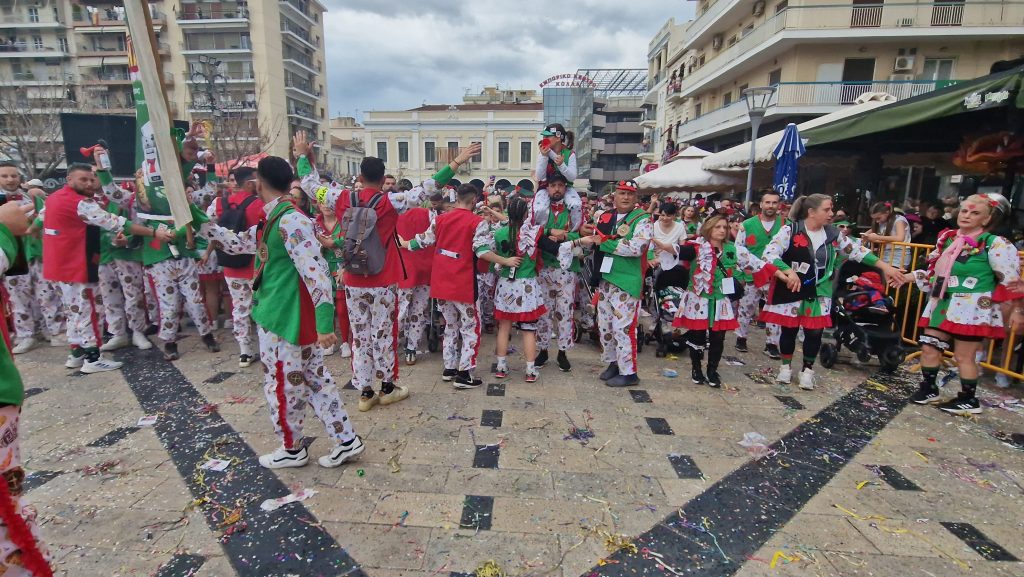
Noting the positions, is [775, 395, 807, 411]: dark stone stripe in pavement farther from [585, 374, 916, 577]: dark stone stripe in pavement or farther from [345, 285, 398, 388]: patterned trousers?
[345, 285, 398, 388]: patterned trousers

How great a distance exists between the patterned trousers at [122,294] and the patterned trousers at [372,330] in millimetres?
3492

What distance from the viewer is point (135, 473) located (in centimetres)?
318

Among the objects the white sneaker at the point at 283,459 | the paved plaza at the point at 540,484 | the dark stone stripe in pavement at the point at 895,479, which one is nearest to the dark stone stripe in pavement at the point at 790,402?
the paved plaza at the point at 540,484

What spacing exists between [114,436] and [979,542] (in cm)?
569

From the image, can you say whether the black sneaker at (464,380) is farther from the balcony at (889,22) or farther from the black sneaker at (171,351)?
the balcony at (889,22)

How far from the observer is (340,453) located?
3.23m

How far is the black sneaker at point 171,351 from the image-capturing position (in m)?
5.51

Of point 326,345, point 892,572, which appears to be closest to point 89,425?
point 326,345

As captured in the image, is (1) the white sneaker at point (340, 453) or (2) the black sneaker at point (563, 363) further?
(2) the black sneaker at point (563, 363)

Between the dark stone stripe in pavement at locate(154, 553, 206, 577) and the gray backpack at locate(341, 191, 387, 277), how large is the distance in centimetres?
208

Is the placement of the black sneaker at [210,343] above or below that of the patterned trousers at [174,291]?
below

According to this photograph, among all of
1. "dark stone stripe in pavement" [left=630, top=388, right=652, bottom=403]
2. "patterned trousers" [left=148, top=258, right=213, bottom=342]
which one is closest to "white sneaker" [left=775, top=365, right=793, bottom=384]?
"dark stone stripe in pavement" [left=630, top=388, right=652, bottom=403]

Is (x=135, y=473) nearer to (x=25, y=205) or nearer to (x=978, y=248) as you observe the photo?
(x=25, y=205)

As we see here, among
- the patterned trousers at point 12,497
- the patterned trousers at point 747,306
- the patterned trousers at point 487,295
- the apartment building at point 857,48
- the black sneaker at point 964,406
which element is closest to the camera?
the patterned trousers at point 12,497
